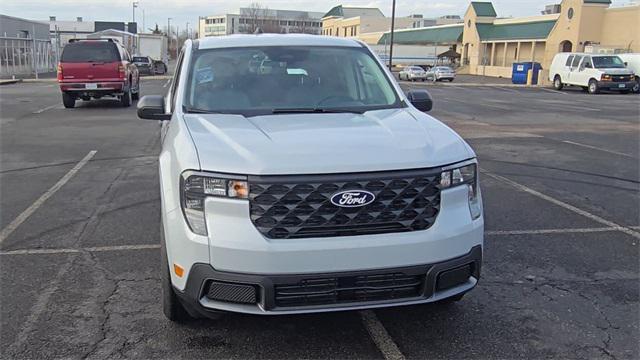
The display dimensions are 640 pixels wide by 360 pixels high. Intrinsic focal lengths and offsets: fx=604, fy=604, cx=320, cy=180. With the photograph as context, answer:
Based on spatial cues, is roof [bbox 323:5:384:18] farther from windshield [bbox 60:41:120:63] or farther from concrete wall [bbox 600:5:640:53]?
windshield [bbox 60:41:120:63]

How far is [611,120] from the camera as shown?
18.2 meters

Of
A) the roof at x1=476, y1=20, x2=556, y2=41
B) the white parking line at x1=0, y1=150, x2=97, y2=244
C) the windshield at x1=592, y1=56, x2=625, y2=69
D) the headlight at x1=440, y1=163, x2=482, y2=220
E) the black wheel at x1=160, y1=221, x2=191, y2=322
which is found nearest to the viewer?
the headlight at x1=440, y1=163, x2=482, y2=220

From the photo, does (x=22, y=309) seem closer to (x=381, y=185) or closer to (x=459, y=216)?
(x=381, y=185)

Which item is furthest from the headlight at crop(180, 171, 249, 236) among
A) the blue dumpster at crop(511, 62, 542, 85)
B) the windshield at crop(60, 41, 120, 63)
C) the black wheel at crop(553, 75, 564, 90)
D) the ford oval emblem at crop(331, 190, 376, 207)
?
the blue dumpster at crop(511, 62, 542, 85)

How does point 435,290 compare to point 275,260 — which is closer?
point 275,260

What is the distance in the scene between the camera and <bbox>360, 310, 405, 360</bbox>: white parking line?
11.6 feet

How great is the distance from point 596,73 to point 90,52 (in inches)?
1077

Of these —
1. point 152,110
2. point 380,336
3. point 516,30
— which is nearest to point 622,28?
point 516,30

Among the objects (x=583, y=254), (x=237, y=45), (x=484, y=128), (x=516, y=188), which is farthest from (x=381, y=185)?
(x=484, y=128)

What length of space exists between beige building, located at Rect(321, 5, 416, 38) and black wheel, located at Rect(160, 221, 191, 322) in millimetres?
92626

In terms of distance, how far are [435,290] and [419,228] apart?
0.35 meters

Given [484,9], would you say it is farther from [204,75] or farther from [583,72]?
[204,75]

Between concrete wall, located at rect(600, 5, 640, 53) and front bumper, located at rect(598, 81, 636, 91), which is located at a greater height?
concrete wall, located at rect(600, 5, 640, 53)

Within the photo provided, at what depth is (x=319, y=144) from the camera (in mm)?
3396
